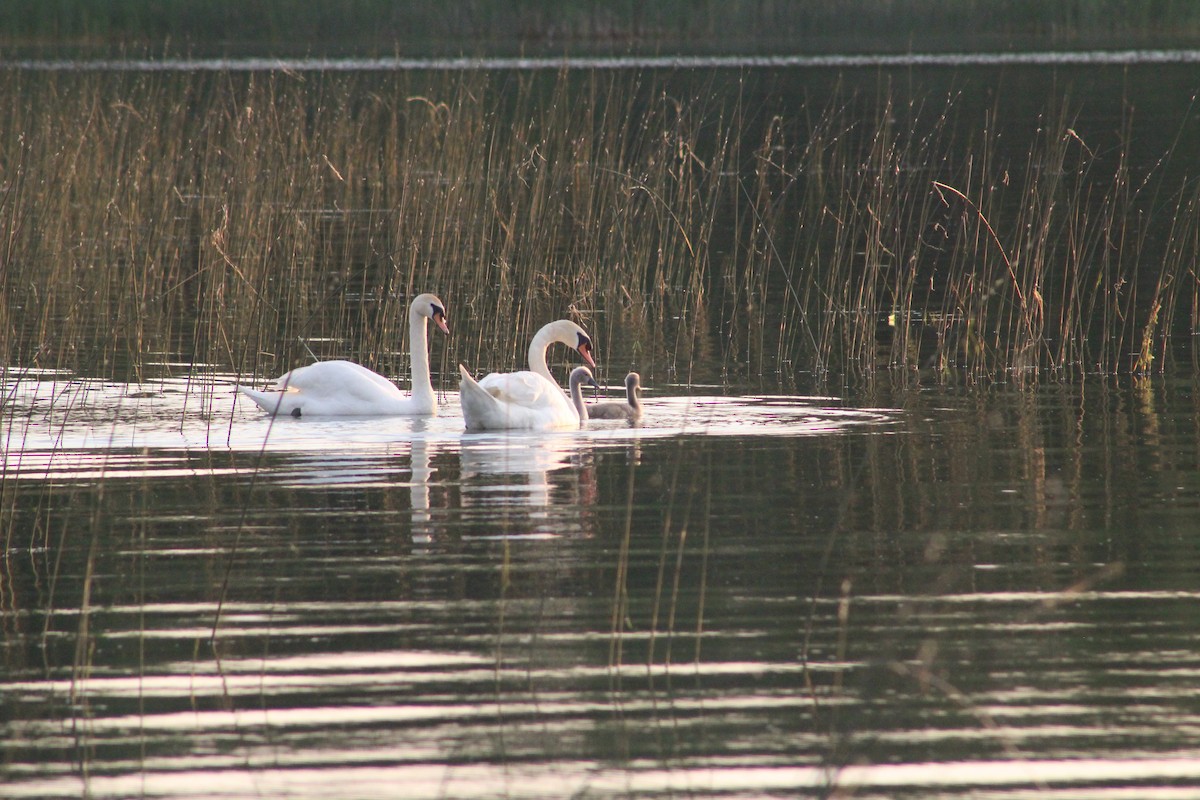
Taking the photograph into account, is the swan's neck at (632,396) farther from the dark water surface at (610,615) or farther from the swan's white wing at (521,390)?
the dark water surface at (610,615)

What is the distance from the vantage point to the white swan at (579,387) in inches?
444

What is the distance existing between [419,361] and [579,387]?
2.97 feet

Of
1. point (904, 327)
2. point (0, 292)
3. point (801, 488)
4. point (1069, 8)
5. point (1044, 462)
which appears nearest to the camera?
point (801, 488)

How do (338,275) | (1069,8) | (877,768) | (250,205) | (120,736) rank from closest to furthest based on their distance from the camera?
(877,768)
(120,736)
(250,205)
(338,275)
(1069,8)

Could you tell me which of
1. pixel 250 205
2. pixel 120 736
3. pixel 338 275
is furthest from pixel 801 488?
pixel 338 275

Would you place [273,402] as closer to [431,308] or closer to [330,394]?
[330,394]

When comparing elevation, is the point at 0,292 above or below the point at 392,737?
above

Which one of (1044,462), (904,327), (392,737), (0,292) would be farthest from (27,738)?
(904,327)

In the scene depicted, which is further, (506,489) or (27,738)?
(506,489)

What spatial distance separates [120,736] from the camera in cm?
519

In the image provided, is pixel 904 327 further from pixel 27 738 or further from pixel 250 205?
pixel 27 738

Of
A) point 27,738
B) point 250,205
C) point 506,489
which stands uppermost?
point 250,205

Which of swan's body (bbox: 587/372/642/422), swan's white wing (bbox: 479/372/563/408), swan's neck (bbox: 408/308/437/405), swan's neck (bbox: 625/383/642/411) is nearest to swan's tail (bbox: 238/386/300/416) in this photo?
swan's neck (bbox: 408/308/437/405)

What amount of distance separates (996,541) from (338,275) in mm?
9937
